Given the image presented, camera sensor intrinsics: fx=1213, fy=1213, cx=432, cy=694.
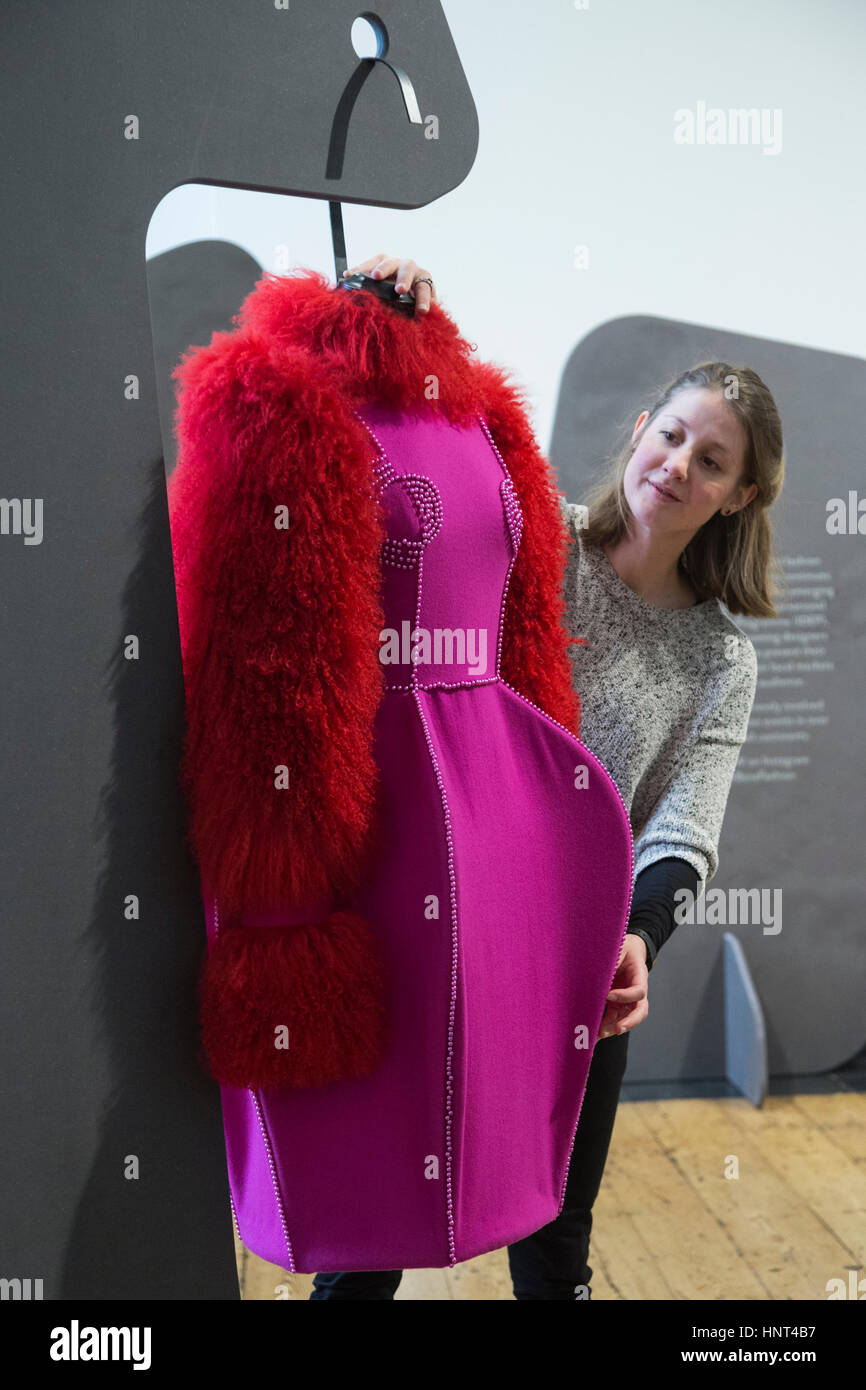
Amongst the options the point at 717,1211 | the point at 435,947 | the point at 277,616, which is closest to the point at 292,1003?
the point at 435,947

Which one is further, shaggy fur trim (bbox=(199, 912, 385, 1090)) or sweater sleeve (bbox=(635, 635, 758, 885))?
sweater sleeve (bbox=(635, 635, 758, 885))

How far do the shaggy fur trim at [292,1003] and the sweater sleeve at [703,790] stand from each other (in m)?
0.46

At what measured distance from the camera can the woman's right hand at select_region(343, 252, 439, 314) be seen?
98 centimetres

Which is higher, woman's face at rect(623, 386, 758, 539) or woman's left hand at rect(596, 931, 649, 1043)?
woman's face at rect(623, 386, 758, 539)

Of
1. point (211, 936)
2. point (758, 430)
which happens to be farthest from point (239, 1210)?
point (758, 430)

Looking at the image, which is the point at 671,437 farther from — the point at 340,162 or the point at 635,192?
the point at 635,192

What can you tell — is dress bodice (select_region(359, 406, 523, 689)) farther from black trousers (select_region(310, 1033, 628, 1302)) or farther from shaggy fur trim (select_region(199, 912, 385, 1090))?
black trousers (select_region(310, 1033, 628, 1302))

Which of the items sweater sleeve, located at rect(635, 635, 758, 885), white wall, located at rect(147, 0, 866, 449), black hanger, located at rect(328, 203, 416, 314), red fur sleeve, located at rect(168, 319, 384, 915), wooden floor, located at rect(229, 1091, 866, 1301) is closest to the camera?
red fur sleeve, located at rect(168, 319, 384, 915)

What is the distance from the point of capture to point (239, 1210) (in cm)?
103

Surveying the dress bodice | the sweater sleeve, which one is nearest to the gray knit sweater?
the sweater sleeve

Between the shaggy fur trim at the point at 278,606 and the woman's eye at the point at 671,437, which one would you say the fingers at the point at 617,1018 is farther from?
the woman's eye at the point at 671,437

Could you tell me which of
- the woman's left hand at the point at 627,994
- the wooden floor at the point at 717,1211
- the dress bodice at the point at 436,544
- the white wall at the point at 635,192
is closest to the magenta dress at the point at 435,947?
the dress bodice at the point at 436,544

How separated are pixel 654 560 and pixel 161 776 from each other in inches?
25.5

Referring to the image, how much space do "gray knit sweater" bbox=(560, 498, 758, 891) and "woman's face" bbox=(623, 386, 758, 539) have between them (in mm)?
99
